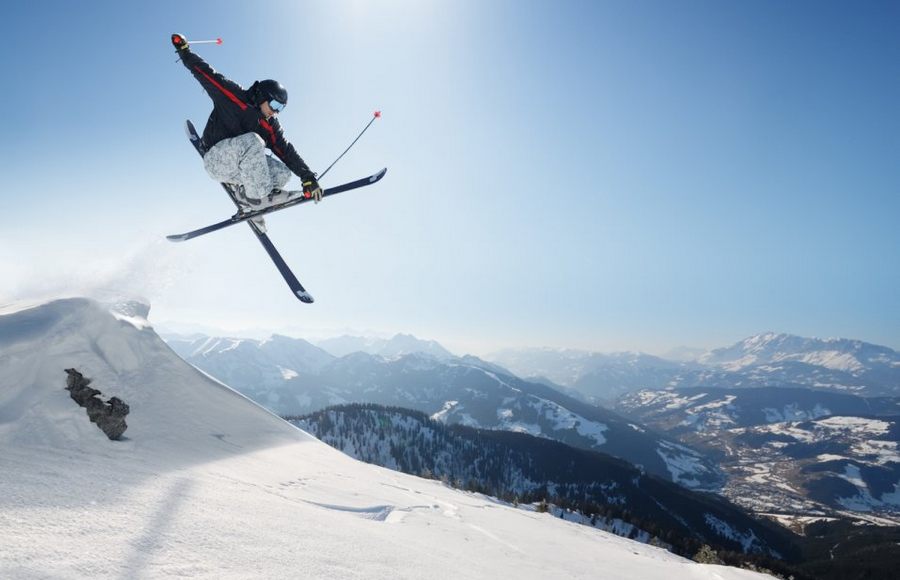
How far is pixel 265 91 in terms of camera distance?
10.2 m

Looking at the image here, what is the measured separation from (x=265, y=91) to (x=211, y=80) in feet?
4.01

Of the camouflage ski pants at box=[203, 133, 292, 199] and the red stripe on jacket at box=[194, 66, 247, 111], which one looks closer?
the red stripe on jacket at box=[194, 66, 247, 111]

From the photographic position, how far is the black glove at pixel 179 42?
963cm

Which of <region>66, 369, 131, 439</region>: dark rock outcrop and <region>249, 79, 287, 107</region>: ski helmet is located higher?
<region>249, 79, 287, 107</region>: ski helmet

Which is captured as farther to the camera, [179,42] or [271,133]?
[271,133]

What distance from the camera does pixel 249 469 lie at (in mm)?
10133

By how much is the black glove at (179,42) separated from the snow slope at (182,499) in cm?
824

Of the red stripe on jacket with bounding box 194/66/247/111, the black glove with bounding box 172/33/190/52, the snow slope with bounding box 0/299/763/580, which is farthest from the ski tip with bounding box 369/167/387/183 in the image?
the snow slope with bounding box 0/299/763/580

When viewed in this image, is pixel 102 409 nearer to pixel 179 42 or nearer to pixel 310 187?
pixel 310 187

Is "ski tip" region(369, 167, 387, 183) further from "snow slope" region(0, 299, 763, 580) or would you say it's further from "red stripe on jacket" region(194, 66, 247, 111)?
"snow slope" region(0, 299, 763, 580)

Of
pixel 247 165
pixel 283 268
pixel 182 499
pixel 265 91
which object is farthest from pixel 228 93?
pixel 182 499

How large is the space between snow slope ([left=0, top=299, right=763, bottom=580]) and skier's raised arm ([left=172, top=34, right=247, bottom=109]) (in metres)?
7.83

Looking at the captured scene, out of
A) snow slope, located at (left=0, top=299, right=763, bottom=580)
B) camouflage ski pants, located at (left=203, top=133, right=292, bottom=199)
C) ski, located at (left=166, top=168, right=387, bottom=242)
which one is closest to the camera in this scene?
snow slope, located at (left=0, top=299, right=763, bottom=580)

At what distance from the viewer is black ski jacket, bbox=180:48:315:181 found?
10.0 m
